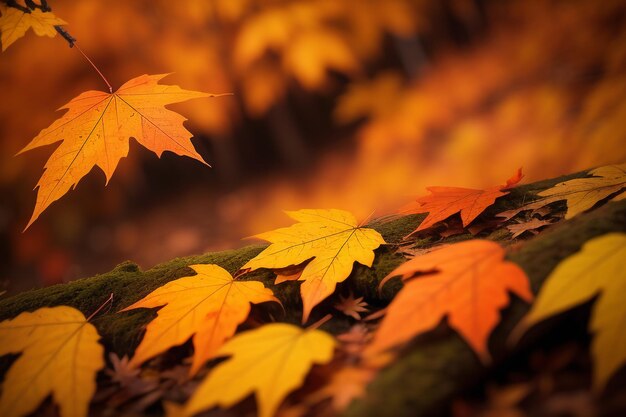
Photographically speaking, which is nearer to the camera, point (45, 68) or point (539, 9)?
point (45, 68)

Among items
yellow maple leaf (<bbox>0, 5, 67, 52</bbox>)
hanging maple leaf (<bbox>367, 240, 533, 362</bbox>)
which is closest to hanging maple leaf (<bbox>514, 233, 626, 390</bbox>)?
hanging maple leaf (<bbox>367, 240, 533, 362</bbox>)

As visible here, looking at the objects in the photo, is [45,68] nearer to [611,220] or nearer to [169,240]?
[169,240]

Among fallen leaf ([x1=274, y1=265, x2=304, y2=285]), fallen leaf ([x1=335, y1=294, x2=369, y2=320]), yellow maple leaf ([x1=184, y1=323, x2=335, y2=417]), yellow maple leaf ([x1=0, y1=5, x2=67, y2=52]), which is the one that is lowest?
fallen leaf ([x1=335, y1=294, x2=369, y2=320])

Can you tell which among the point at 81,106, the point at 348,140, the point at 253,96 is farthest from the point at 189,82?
the point at 81,106

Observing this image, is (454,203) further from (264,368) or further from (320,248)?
(264,368)

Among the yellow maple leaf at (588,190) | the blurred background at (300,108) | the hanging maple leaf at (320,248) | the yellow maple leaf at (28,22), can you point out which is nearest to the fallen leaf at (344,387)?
the hanging maple leaf at (320,248)

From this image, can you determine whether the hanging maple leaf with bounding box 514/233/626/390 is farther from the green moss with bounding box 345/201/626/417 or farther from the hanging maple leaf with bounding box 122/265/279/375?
the hanging maple leaf with bounding box 122/265/279/375

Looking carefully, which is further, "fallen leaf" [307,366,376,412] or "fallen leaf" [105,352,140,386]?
"fallen leaf" [105,352,140,386]
